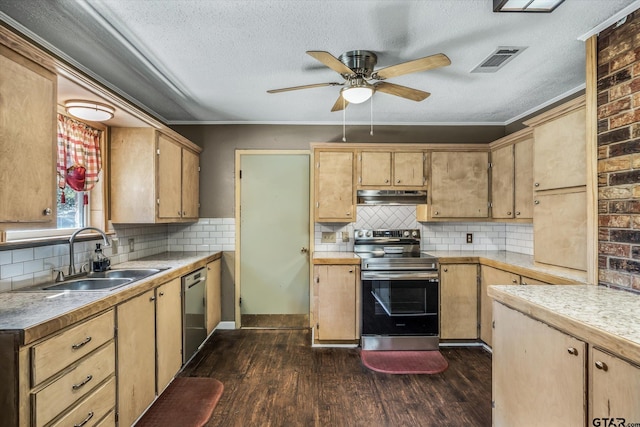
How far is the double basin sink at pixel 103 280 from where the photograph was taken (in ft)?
6.84

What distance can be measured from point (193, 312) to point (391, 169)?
2.45 meters

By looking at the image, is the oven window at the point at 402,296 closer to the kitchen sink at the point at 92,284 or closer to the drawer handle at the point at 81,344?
the kitchen sink at the point at 92,284

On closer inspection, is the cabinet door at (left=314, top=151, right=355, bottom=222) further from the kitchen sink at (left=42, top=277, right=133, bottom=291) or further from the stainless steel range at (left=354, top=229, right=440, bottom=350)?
the kitchen sink at (left=42, top=277, right=133, bottom=291)

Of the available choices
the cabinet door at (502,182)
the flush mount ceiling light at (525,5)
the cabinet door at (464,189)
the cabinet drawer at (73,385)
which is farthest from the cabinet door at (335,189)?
the cabinet drawer at (73,385)

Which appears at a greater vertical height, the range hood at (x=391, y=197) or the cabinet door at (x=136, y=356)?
the range hood at (x=391, y=197)

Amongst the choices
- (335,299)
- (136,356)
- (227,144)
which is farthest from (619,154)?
(227,144)

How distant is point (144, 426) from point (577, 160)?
3284mm

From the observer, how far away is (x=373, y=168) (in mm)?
3502

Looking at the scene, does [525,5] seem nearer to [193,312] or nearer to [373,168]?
[373,168]

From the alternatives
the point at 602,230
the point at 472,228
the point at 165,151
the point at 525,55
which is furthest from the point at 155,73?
the point at 472,228

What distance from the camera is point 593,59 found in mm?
1910

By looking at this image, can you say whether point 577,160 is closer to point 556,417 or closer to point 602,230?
point 602,230

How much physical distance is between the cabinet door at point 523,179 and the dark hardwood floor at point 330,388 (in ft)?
4.75

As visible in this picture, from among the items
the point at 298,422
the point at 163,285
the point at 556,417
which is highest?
the point at 163,285
